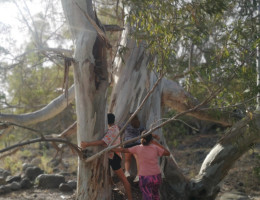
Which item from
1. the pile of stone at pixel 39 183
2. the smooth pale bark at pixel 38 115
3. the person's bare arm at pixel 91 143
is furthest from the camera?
the pile of stone at pixel 39 183

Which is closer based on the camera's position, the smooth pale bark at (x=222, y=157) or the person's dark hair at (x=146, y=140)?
the person's dark hair at (x=146, y=140)

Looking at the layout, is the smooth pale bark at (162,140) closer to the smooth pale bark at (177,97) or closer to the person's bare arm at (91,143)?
the smooth pale bark at (177,97)

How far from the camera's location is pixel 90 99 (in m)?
4.64

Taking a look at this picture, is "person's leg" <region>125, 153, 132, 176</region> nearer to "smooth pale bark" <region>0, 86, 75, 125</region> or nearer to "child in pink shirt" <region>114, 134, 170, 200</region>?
"child in pink shirt" <region>114, 134, 170, 200</region>

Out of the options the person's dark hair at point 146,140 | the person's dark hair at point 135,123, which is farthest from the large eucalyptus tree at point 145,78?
the person's dark hair at point 146,140

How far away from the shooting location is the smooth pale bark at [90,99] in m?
4.65

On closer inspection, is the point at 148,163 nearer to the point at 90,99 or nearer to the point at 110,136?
the point at 110,136

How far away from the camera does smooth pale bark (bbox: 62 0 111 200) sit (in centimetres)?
465

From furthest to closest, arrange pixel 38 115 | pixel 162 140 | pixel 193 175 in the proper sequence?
1. pixel 193 175
2. pixel 38 115
3. pixel 162 140

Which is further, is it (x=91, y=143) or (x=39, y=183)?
(x=39, y=183)

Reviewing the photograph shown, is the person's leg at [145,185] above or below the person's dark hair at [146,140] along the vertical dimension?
below

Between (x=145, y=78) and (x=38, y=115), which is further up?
(x=145, y=78)

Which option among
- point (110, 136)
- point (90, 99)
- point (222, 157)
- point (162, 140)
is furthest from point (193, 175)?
point (90, 99)

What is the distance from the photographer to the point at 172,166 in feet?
20.7
